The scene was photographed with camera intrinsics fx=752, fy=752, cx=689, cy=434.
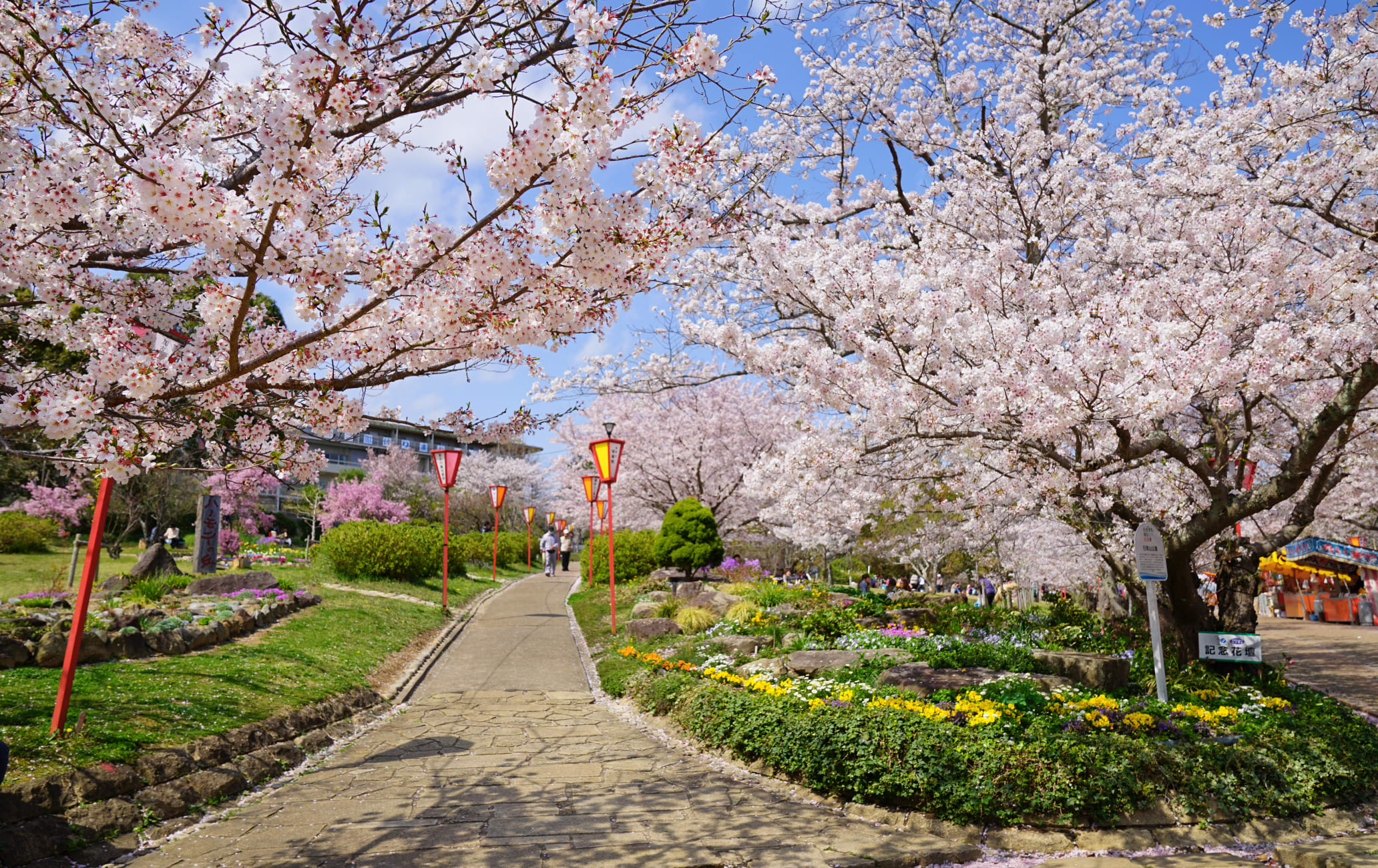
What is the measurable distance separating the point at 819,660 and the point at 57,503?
28.0m

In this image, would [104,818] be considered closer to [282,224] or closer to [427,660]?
[282,224]

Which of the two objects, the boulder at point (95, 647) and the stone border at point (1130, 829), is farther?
the boulder at point (95, 647)

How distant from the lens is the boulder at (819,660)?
28.2 ft

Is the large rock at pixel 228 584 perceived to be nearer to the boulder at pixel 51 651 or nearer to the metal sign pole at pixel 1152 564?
the boulder at pixel 51 651

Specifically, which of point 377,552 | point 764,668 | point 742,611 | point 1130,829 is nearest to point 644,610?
point 742,611

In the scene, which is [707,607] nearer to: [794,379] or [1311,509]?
[794,379]

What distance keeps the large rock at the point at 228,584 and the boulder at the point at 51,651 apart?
18.1 feet

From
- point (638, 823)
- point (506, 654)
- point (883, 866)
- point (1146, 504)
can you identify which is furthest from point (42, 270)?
point (1146, 504)

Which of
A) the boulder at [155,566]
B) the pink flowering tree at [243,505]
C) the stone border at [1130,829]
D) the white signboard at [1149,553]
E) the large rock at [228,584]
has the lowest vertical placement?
the stone border at [1130,829]

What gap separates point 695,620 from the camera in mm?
12484

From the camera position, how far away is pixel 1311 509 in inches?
317

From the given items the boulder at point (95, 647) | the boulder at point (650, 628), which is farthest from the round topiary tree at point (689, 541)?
the boulder at point (95, 647)

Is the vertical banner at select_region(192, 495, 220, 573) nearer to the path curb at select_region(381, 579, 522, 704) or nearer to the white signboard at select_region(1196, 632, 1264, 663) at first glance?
the path curb at select_region(381, 579, 522, 704)

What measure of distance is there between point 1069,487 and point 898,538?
64.9 feet
